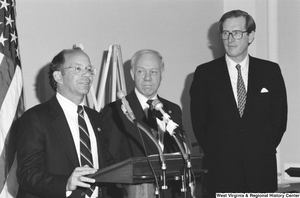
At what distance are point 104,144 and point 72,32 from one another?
6.01 ft

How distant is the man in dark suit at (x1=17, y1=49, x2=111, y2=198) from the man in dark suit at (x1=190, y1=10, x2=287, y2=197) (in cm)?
137

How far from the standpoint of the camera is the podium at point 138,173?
9.38 feet

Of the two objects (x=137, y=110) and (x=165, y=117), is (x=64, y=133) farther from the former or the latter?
(x=165, y=117)

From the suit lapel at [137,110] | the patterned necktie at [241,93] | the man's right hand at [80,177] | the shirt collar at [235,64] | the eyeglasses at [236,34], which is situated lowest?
the man's right hand at [80,177]

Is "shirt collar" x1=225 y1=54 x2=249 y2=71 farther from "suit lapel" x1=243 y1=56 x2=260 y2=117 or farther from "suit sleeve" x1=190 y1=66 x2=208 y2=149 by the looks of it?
"suit sleeve" x1=190 y1=66 x2=208 y2=149

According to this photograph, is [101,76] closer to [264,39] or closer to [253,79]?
[253,79]

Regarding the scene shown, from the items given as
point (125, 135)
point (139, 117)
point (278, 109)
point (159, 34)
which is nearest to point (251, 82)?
point (278, 109)

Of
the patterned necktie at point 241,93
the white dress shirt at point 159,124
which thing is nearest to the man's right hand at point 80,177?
the white dress shirt at point 159,124

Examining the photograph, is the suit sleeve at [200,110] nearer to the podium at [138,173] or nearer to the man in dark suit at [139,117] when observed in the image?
the man in dark suit at [139,117]

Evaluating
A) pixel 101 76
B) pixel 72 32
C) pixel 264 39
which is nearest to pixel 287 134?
pixel 264 39

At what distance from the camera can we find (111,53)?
5.29m

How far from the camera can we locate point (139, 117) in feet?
13.7

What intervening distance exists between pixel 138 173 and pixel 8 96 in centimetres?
155

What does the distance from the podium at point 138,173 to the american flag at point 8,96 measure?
1107 millimetres
